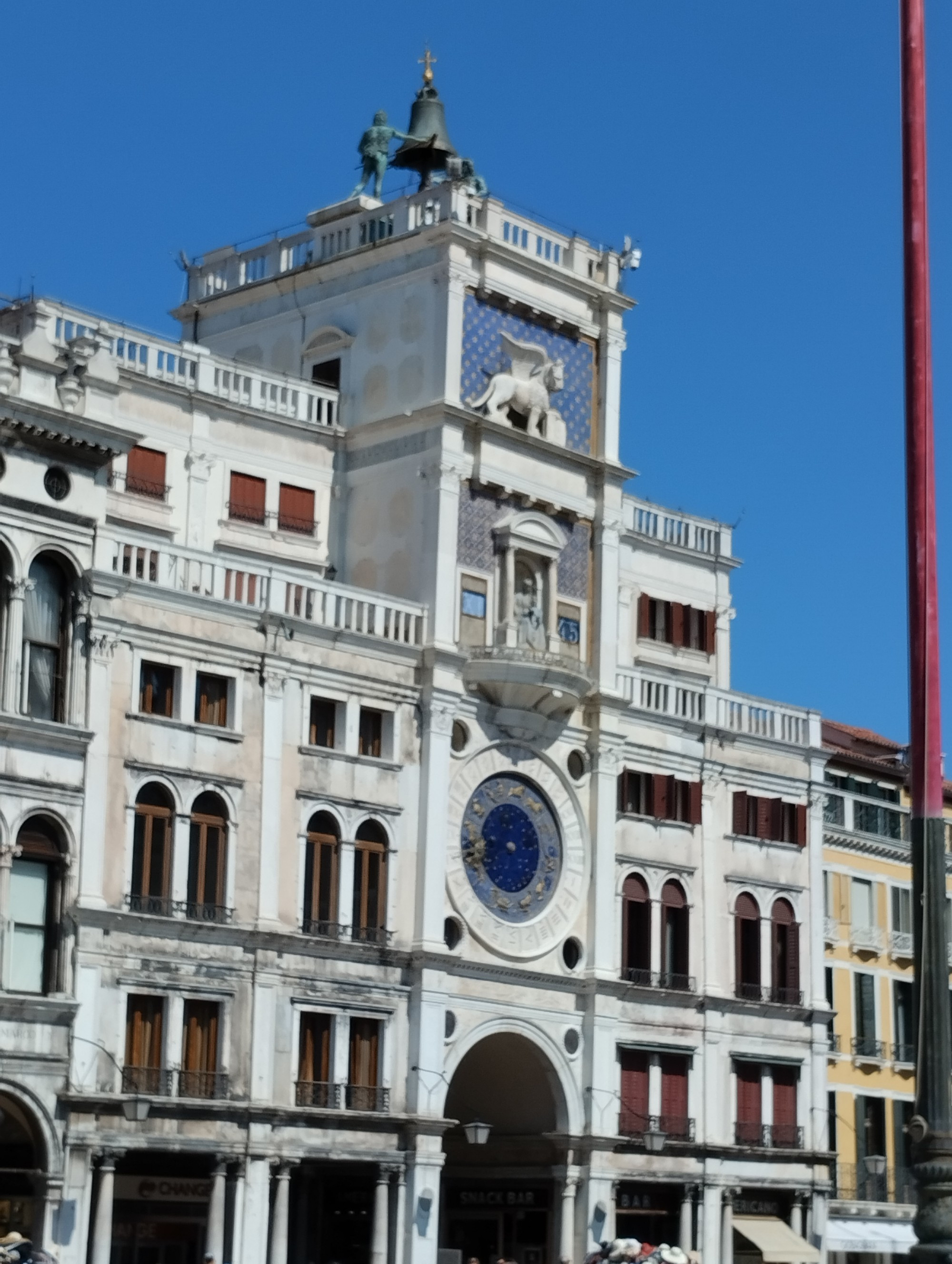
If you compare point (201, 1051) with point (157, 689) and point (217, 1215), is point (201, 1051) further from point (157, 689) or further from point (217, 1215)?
point (157, 689)

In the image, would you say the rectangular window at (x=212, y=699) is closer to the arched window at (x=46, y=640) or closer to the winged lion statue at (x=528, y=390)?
the arched window at (x=46, y=640)

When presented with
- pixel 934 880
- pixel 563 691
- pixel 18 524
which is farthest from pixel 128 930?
pixel 934 880

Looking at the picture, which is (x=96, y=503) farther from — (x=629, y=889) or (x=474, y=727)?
(x=629, y=889)

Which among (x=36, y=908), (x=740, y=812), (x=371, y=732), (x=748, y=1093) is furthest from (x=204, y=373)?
(x=748, y=1093)

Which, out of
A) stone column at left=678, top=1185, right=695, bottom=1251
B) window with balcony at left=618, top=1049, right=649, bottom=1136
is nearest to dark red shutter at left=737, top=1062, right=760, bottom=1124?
stone column at left=678, top=1185, right=695, bottom=1251

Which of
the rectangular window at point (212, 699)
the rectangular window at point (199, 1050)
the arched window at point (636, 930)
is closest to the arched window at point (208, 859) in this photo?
the rectangular window at point (212, 699)

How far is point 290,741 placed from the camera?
4906cm

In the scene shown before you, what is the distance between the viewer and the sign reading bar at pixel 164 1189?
4559cm

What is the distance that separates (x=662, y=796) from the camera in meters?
57.4

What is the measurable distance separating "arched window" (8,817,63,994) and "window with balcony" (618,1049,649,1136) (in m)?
15.9

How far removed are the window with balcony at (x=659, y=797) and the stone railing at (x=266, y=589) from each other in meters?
7.32

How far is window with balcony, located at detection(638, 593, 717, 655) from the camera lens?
203 ft

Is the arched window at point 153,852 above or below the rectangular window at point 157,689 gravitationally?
below

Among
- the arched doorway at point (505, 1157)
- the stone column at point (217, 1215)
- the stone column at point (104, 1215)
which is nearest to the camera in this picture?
the stone column at point (104, 1215)
